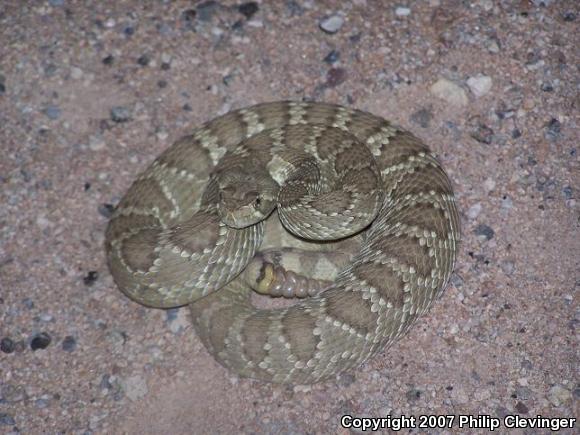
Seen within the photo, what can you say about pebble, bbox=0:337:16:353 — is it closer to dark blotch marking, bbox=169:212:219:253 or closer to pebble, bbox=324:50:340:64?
dark blotch marking, bbox=169:212:219:253

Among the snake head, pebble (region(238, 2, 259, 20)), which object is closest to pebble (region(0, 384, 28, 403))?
the snake head

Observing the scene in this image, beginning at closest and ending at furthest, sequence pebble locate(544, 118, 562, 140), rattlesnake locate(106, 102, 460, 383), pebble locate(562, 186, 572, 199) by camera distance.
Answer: rattlesnake locate(106, 102, 460, 383), pebble locate(562, 186, 572, 199), pebble locate(544, 118, 562, 140)

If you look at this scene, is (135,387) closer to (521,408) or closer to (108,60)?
(521,408)

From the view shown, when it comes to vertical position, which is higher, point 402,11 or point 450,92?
point 402,11

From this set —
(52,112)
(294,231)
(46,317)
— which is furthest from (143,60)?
(46,317)

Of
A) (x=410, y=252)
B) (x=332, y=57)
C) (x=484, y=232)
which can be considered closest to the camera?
(x=410, y=252)

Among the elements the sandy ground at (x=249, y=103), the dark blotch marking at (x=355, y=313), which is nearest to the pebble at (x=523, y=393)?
the sandy ground at (x=249, y=103)

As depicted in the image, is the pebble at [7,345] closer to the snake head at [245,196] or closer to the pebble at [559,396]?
the snake head at [245,196]
